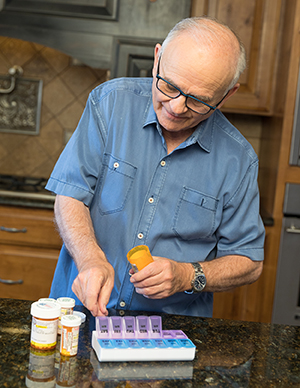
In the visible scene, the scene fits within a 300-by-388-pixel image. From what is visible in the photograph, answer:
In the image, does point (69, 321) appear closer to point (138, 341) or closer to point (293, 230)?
point (138, 341)

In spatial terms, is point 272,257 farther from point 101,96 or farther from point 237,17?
point 101,96

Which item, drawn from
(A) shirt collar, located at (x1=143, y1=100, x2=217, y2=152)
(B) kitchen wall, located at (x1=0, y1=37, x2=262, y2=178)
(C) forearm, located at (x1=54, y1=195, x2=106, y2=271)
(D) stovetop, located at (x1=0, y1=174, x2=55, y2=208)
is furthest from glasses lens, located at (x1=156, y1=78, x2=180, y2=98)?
(B) kitchen wall, located at (x1=0, y1=37, x2=262, y2=178)

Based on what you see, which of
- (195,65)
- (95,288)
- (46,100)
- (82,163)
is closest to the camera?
(95,288)

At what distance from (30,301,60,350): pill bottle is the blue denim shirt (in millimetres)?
368

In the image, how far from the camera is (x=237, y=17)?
7.65 feet

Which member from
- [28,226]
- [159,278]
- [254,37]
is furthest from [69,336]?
[254,37]

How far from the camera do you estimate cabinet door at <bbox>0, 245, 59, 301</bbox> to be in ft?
7.37

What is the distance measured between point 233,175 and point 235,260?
Result: 0.22 m

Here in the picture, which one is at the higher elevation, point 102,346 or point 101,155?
point 101,155

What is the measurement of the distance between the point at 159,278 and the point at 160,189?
284mm

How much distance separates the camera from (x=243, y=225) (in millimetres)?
1195

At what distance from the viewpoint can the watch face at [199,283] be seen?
1.06 meters

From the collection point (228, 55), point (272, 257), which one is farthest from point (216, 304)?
point (228, 55)

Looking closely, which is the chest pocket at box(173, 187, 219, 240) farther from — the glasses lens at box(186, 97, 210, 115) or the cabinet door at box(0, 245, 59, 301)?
the cabinet door at box(0, 245, 59, 301)
